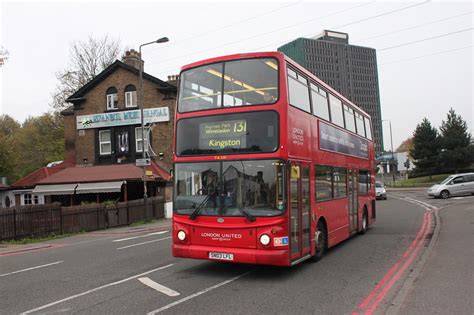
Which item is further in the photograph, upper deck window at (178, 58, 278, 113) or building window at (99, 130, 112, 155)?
building window at (99, 130, 112, 155)

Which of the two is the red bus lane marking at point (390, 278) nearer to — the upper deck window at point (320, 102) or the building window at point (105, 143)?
the upper deck window at point (320, 102)

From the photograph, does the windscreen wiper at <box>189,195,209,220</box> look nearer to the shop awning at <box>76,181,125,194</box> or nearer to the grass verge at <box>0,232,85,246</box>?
the grass verge at <box>0,232,85,246</box>

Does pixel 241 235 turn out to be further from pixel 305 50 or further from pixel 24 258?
pixel 305 50

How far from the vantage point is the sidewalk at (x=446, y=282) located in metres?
5.84

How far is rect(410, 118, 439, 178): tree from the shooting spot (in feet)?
183

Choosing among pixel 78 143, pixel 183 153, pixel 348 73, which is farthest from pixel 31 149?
pixel 183 153

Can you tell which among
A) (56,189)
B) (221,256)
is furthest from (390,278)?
(56,189)

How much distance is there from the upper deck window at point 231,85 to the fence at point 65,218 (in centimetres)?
1228

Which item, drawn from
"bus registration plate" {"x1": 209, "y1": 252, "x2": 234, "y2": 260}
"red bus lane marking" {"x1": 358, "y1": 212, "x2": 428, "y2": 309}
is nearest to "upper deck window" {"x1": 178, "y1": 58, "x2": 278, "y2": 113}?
"bus registration plate" {"x1": 209, "y1": 252, "x2": 234, "y2": 260}

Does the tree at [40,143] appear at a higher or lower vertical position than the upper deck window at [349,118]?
higher

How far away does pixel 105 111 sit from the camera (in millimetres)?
31219

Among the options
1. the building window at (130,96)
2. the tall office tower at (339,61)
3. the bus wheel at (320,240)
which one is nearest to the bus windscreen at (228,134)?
the bus wheel at (320,240)

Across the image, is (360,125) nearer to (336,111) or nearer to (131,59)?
(336,111)

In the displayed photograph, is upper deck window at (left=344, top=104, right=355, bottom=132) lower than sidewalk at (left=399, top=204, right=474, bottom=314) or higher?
higher
